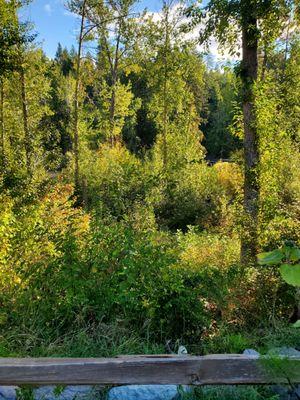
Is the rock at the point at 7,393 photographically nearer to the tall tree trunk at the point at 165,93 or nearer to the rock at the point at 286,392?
the rock at the point at 286,392

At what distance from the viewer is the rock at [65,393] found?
9.45 feet

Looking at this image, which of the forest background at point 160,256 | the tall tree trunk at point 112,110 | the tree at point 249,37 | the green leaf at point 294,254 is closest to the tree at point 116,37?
the tall tree trunk at point 112,110

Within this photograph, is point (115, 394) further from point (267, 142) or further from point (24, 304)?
point (267, 142)

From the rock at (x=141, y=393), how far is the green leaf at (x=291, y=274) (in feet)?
5.97

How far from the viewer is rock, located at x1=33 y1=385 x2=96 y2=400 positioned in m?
2.88

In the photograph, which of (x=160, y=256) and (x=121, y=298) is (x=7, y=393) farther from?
(x=160, y=256)

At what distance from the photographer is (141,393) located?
281 cm

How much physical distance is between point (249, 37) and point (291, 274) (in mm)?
6264

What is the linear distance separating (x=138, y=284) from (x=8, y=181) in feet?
19.2

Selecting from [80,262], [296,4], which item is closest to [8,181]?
[80,262]

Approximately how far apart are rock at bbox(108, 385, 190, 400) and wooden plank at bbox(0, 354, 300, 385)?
1.24 feet

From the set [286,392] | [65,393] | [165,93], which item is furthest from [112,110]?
[286,392]

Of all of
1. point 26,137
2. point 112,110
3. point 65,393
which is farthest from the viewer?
point 112,110

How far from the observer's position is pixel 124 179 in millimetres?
12484
